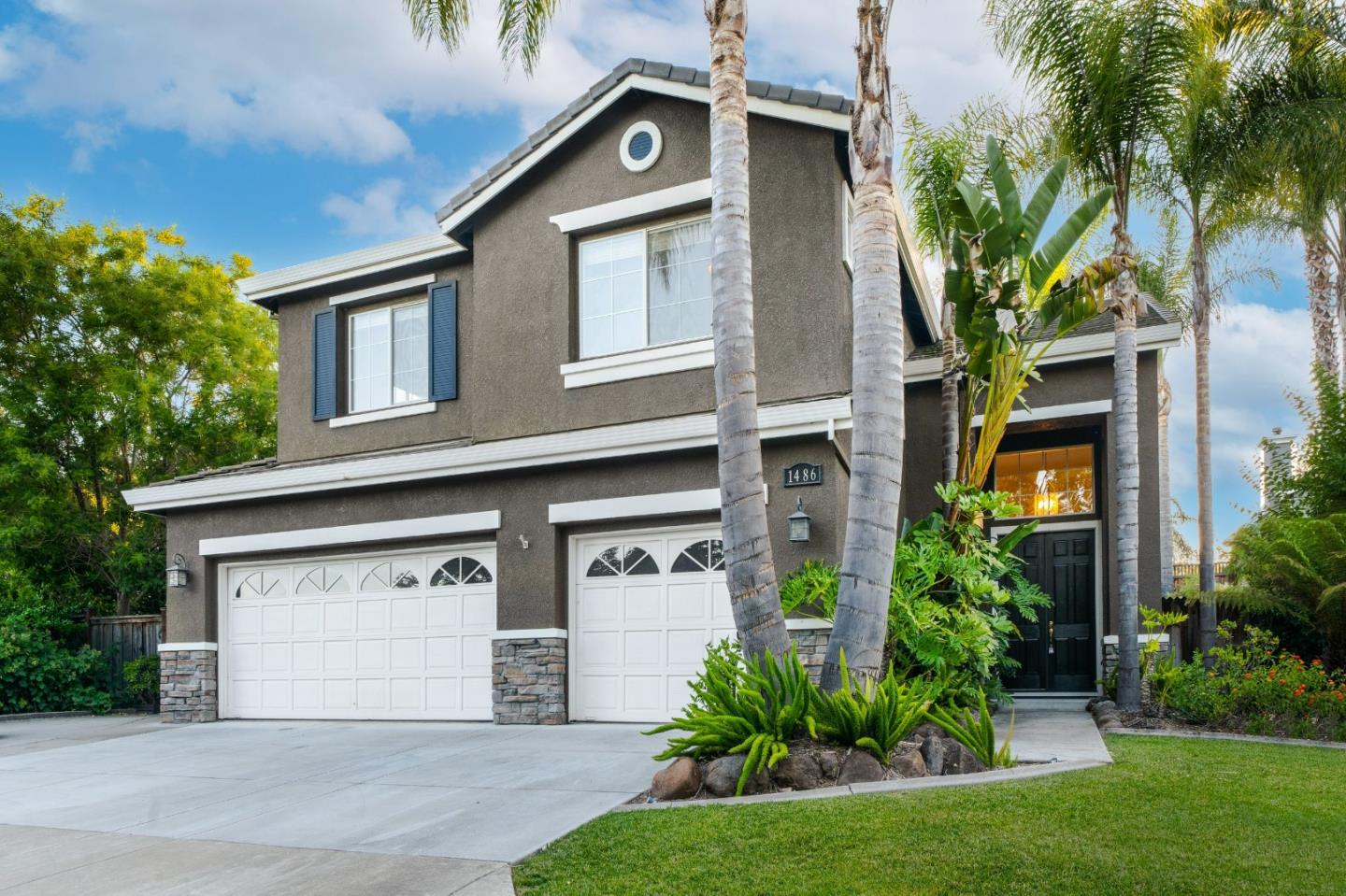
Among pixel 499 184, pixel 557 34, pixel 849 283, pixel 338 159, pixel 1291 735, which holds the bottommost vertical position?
pixel 1291 735

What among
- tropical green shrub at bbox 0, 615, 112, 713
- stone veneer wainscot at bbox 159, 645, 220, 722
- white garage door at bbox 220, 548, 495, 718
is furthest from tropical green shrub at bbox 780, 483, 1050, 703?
tropical green shrub at bbox 0, 615, 112, 713

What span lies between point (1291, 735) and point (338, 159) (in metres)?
20.2

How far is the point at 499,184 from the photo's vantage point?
42.0 feet

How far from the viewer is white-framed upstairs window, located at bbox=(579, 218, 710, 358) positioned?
11.8 meters

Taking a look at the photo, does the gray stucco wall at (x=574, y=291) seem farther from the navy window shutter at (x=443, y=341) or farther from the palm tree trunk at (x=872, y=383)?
the palm tree trunk at (x=872, y=383)

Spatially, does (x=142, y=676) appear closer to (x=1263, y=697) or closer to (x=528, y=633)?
(x=528, y=633)

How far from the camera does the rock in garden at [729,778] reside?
6820mm

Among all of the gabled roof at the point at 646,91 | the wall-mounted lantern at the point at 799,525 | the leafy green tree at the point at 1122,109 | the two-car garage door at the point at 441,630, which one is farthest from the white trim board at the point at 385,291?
the leafy green tree at the point at 1122,109

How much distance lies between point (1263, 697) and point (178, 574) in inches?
508

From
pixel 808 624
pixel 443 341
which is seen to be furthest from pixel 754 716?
pixel 443 341

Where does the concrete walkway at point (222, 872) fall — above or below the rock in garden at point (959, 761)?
below

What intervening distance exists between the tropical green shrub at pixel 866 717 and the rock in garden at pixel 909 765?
0.25ft

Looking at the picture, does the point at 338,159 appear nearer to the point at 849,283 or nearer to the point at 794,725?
the point at 849,283

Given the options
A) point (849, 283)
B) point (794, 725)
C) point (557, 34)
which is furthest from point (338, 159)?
point (794, 725)
